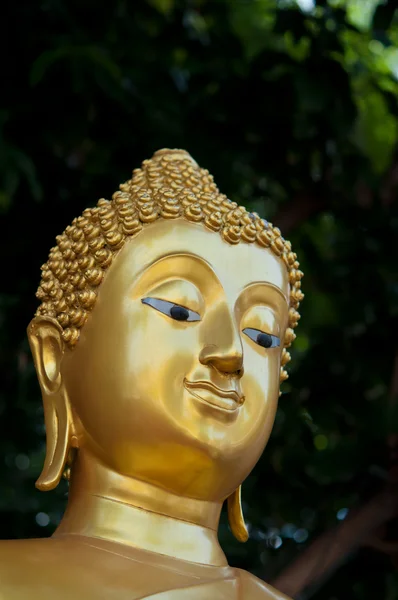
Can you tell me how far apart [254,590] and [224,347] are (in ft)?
1.96

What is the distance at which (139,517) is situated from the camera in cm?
337

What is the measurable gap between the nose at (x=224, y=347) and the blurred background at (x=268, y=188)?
4.75 ft

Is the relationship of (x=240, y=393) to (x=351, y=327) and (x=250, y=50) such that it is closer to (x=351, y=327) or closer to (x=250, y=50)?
(x=351, y=327)

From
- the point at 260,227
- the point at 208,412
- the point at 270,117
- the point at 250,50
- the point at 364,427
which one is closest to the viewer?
the point at 208,412

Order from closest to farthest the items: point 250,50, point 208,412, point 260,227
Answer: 1. point 208,412
2. point 260,227
3. point 250,50

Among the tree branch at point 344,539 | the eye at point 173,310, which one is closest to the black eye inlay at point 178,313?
the eye at point 173,310

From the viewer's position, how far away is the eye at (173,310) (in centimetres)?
343

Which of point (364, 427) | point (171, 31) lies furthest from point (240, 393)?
point (171, 31)

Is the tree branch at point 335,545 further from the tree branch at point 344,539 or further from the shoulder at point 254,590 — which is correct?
the shoulder at point 254,590

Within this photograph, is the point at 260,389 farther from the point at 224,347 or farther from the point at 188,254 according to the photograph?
the point at 188,254

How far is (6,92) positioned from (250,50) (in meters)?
1.55

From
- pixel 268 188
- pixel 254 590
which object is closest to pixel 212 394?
pixel 254 590

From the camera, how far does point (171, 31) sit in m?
5.63

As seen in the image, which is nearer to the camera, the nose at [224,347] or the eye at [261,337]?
the nose at [224,347]
